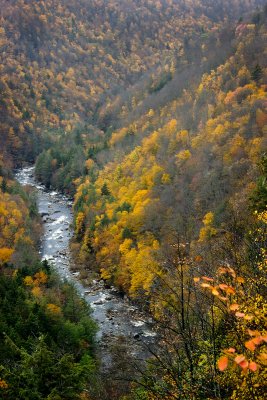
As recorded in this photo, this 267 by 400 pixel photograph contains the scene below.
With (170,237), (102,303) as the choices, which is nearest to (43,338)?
(102,303)

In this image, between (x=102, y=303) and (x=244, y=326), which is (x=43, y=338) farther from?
(x=102, y=303)

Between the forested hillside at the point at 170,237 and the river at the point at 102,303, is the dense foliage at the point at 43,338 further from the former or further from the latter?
the river at the point at 102,303

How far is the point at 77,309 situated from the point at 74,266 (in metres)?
23.2

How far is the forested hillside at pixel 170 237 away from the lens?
10055 mm

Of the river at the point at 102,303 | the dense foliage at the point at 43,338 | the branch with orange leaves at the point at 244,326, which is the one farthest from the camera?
Result: the river at the point at 102,303

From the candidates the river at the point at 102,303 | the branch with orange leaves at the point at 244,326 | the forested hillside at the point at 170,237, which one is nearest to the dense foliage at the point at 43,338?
the forested hillside at the point at 170,237

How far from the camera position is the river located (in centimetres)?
4622

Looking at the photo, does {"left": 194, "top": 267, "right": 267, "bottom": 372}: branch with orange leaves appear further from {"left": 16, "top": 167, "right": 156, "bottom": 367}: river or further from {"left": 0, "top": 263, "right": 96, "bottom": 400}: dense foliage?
{"left": 0, "top": 263, "right": 96, "bottom": 400}: dense foliage

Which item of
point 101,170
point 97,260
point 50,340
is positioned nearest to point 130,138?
point 101,170

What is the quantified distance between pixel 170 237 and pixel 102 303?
14.2 metres

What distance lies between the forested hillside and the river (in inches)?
77.2

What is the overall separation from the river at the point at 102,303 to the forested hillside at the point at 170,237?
196 cm

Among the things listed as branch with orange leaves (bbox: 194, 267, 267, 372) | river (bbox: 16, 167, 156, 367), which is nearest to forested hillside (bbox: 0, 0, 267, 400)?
branch with orange leaves (bbox: 194, 267, 267, 372)

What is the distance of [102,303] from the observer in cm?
5797
